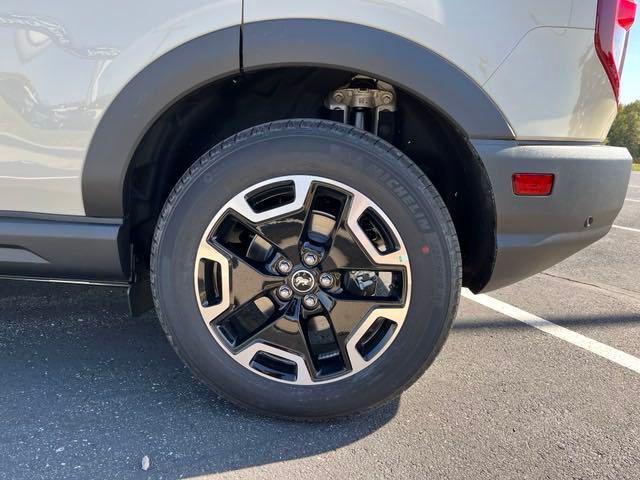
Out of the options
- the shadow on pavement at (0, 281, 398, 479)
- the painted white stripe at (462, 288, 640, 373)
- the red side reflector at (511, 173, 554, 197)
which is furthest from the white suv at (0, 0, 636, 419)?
the painted white stripe at (462, 288, 640, 373)

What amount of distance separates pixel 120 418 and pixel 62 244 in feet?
2.16

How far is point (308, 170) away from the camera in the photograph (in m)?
1.75

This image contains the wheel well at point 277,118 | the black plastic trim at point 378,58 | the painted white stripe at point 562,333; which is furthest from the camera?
the painted white stripe at point 562,333

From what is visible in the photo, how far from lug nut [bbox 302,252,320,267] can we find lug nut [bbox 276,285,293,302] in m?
0.12

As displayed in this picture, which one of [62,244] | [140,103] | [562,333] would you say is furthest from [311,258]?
[562,333]

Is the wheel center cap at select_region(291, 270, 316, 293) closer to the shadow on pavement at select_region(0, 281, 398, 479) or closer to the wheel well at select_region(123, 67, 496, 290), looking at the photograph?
the shadow on pavement at select_region(0, 281, 398, 479)

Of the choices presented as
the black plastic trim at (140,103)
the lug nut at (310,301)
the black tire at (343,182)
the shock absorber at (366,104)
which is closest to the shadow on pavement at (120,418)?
the black tire at (343,182)

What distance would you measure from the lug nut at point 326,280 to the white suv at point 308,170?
14mm

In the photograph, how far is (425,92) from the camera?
1.69m

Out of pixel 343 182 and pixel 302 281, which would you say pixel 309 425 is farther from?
pixel 343 182

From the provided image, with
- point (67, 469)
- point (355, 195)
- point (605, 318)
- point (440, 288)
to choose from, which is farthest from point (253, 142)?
point (605, 318)

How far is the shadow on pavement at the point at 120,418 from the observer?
5.54ft

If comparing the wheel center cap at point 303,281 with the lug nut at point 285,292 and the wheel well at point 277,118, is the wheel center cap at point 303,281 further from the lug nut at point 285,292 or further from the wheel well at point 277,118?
the wheel well at point 277,118

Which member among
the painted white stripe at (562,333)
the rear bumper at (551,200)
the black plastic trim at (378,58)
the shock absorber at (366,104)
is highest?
the black plastic trim at (378,58)
